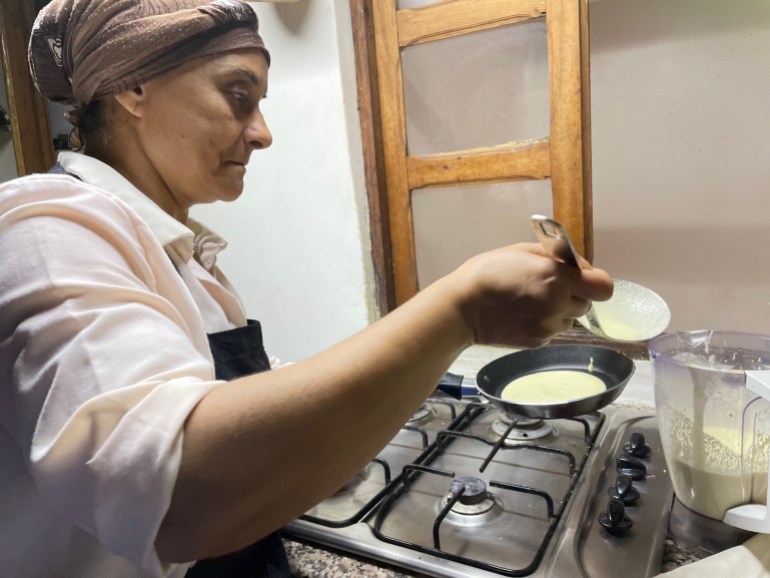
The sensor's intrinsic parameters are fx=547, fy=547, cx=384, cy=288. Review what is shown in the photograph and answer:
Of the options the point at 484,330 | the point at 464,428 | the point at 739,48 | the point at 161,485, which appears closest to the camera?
the point at 161,485

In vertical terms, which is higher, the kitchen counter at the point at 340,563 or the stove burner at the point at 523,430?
the stove burner at the point at 523,430

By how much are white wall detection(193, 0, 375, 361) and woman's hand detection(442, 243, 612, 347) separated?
94cm

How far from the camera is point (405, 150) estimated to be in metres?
1.41

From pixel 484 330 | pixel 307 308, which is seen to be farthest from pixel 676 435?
pixel 307 308

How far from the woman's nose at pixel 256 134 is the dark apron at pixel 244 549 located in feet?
0.74

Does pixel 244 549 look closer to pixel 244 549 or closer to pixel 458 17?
pixel 244 549

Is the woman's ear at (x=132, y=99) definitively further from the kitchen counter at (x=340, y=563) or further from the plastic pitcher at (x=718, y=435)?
the plastic pitcher at (x=718, y=435)

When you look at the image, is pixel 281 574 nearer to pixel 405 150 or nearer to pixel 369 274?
pixel 369 274

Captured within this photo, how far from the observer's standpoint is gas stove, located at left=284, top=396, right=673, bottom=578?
66cm

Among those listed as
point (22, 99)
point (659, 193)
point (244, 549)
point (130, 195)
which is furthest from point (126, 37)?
point (659, 193)

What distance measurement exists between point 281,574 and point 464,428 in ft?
1.51

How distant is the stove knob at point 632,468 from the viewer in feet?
2.62

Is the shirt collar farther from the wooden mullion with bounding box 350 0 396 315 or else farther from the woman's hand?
the wooden mullion with bounding box 350 0 396 315

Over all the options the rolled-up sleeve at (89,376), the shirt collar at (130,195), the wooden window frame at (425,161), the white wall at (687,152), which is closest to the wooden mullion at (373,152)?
the wooden window frame at (425,161)
